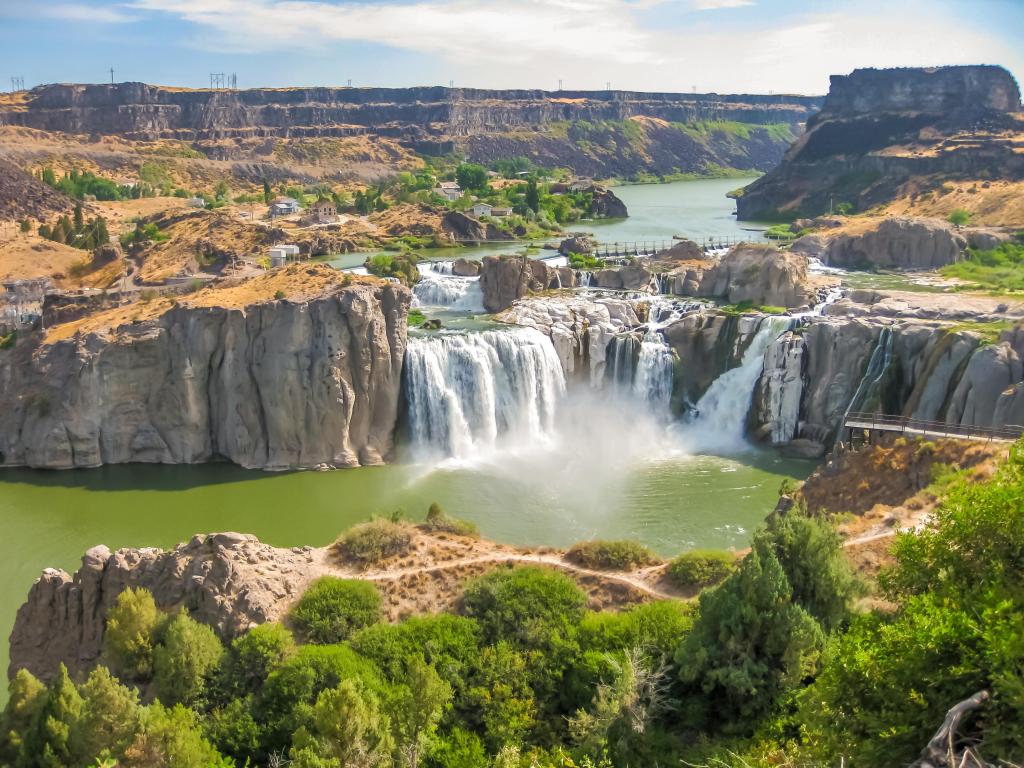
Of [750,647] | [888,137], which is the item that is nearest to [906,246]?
[750,647]

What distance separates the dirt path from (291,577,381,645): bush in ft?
2.92

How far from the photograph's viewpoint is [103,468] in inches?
Answer: 1411

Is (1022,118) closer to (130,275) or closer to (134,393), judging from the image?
(130,275)

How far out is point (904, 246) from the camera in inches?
2224

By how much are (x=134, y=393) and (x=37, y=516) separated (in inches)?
230

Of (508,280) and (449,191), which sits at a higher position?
(449,191)

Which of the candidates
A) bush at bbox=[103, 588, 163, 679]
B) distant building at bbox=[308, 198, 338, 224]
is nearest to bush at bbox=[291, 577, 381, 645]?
bush at bbox=[103, 588, 163, 679]

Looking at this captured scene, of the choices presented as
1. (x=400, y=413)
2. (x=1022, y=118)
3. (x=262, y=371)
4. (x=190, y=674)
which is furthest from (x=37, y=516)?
(x=1022, y=118)

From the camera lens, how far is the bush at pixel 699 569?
20266 mm

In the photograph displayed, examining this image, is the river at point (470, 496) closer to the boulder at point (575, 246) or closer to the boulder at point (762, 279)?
the boulder at point (762, 279)

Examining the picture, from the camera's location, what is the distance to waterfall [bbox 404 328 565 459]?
123ft

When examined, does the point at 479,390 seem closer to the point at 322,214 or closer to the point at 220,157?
the point at 322,214

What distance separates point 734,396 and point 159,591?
80.8 ft

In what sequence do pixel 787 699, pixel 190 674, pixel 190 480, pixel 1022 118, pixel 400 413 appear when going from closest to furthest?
pixel 787 699 < pixel 190 674 < pixel 190 480 < pixel 400 413 < pixel 1022 118
